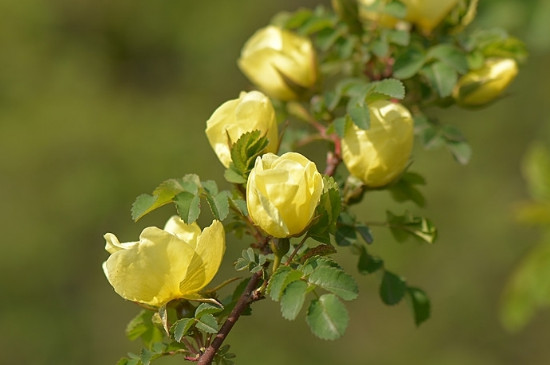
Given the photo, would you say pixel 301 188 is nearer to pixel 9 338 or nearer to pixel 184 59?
pixel 9 338

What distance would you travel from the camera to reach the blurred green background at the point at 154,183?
3.76 meters

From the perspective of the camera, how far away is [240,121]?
3.16 feet

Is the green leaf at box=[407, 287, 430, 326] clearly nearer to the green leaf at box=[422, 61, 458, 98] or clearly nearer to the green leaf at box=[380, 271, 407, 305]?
the green leaf at box=[380, 271, 407, 305]

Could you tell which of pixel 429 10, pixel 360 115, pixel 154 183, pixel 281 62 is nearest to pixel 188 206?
pixel 360 115

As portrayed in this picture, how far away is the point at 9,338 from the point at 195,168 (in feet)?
4.20

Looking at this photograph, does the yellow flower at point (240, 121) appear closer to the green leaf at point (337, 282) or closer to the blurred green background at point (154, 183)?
the green leaf at point (337, 282)

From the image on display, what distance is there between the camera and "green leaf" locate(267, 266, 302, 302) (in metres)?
0.82

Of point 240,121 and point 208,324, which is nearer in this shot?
point 208,324

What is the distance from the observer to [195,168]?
4.24 meters

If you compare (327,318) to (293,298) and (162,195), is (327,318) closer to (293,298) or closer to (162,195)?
(293,298)

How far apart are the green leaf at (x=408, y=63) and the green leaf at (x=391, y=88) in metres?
0.13

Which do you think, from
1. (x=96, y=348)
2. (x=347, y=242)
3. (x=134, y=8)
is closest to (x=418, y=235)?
(x=347, y=242)

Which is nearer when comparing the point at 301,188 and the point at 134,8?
the point at 301,188

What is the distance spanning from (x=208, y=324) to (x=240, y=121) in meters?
0.26
